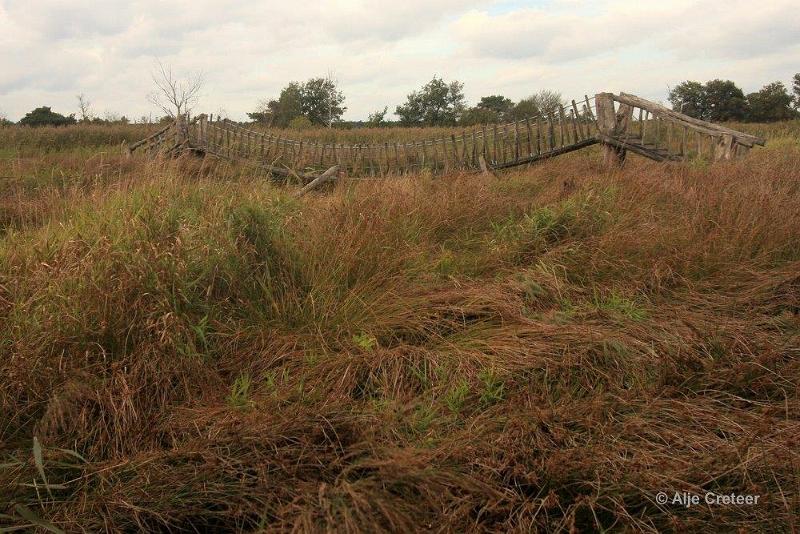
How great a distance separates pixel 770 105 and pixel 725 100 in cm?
271

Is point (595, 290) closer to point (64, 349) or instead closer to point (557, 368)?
point (557, 368)

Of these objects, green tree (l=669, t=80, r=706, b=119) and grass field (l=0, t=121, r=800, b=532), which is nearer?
grass field (l=0, t=121, r=800, b=532)

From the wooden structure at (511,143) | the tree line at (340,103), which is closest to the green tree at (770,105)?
the tree line at (340,103)

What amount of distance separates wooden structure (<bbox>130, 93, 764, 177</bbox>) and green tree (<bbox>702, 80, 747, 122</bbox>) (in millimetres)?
32093

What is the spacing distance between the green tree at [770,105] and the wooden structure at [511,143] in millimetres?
32216

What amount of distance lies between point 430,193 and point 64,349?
4.31 meters

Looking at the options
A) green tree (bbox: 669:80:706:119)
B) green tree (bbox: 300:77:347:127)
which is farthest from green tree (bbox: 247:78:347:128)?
green tree (bbox: 669:80:706:119)

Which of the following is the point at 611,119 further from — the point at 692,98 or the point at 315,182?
the point at 692,98

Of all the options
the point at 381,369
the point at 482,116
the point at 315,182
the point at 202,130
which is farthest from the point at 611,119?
the point at 482,116

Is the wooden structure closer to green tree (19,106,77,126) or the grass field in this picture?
the grass field

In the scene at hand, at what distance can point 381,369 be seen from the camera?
9.43 ft

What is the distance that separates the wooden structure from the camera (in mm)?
8797

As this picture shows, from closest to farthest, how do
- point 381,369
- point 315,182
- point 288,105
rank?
point 381,369, point 315,182, point 288,105

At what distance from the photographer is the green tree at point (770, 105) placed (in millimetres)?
35688
